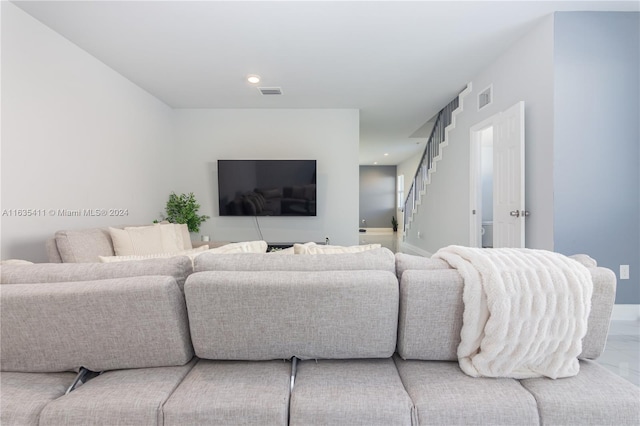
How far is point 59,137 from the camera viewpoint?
2.73 meters

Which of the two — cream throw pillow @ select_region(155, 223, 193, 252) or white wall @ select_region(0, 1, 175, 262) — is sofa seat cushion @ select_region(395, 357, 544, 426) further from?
white wall @ select_region(0, 1, 175, 262)

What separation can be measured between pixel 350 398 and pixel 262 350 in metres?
0.39

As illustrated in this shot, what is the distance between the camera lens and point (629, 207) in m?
2.64

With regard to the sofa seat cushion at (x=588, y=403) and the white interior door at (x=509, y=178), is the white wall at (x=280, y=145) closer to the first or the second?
the white interior door at (x=509, y=178)

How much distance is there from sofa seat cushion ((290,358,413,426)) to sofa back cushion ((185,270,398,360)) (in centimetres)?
8

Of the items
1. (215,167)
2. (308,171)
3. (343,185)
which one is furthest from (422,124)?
(215,167)

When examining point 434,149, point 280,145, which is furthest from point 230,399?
point 434,149

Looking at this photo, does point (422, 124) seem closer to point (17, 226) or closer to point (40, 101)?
point (40, 101)

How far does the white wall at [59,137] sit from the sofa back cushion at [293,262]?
2.19m

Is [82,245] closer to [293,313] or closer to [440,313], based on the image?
[293,313]

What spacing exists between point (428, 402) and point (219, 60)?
358cm

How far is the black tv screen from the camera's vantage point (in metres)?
4.77

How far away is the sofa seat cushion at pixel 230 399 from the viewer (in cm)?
98

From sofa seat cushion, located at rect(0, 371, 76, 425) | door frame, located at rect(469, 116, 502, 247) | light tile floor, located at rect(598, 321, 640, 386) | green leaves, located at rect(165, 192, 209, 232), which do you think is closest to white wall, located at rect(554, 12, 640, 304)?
light tile floor, located at rect(598, 321, 640, 386)
